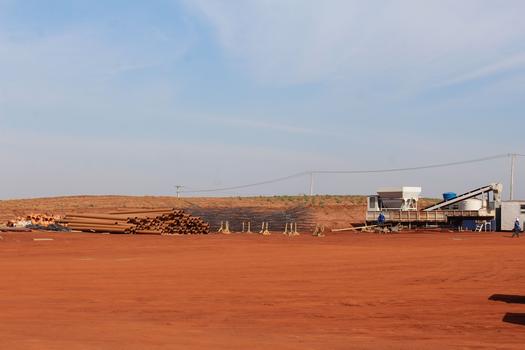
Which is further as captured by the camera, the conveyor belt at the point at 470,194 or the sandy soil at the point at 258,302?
the conveyor belt at the point at 470,194

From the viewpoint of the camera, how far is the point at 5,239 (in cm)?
3141

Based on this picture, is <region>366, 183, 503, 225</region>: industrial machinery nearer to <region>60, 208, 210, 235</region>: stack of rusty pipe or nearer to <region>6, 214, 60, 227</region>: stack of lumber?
<region>60, 208, 210, 235</region>: stack of rusty pipe

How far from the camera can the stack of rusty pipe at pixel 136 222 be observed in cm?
3853

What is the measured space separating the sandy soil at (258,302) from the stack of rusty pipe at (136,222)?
48.9 ft

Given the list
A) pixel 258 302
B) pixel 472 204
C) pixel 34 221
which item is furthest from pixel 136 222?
pixel 472 204

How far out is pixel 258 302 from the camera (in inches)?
513

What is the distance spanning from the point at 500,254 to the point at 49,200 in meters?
79.5

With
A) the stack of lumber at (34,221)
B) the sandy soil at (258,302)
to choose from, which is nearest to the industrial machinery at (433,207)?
the stack of lumber at (34,221)

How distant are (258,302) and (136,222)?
26544mm

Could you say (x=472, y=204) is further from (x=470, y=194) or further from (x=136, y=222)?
(x=136, y=222)

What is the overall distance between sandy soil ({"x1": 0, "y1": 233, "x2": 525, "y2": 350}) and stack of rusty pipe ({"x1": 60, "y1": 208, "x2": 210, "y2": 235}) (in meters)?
14.9

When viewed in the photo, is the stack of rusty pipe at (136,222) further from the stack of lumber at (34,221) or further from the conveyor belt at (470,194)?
the conveyor belt at (470,194)

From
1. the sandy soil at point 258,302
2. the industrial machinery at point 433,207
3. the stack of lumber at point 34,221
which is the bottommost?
the sandy soil at point 258,302

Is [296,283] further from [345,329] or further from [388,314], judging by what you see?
[345,329]
